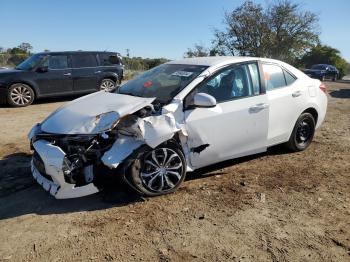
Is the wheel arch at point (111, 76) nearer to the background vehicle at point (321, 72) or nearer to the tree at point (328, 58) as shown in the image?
the background vehicle at point (321, 72)

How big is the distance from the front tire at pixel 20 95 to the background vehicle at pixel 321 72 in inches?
963

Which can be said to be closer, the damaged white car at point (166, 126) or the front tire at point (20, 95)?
the damaged white car at point (166, 126)

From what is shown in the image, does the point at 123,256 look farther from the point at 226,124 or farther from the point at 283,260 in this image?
the point at 226,124

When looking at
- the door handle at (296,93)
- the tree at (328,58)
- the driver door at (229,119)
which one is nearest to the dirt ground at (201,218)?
the driver door at (229,119)

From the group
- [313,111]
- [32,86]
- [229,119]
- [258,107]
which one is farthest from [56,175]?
[32,86]

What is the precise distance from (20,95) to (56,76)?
4.03ft

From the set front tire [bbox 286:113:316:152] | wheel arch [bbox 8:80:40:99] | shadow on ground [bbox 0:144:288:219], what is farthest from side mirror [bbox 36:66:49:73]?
front tire [bbox 286:113:316:152]

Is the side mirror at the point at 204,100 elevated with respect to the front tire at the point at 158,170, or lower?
elevated

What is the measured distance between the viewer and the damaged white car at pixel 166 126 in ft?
13.4

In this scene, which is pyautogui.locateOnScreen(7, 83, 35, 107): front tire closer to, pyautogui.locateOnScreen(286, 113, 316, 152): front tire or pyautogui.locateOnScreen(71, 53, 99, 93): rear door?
pyautogui.locateOnScreen(71, 53, 99, 93): rear door

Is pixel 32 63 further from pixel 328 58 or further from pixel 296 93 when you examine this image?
pixel 328 58

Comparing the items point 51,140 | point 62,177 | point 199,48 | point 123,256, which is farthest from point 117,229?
point 199,48

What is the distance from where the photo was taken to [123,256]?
10.8 feet

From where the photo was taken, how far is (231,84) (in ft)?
16.5
